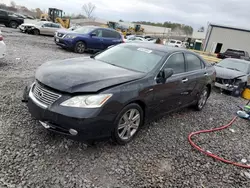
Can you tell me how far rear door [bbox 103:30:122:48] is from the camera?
12.8m

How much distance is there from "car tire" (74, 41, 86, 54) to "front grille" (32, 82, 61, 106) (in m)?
9.15

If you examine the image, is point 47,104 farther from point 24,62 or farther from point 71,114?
point 24,62

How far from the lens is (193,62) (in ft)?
16.2

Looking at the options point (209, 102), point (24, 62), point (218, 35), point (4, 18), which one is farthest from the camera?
point (218, 35)

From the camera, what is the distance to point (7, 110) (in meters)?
3.98

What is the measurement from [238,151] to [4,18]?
24185 mm

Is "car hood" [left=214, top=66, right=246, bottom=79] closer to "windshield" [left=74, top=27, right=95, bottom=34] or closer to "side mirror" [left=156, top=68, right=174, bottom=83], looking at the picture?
"side mirror" [left=156, top=68, right=174, bottom=83]

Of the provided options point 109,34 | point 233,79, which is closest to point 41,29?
point 109,34

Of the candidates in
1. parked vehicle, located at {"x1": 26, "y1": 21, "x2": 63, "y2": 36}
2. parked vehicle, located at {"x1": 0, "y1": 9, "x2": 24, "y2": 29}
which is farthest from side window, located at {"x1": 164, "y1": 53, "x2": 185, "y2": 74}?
parked vehicle, located at {"x1": 0, "y1": 9, "x2": 24, "y2": 29}

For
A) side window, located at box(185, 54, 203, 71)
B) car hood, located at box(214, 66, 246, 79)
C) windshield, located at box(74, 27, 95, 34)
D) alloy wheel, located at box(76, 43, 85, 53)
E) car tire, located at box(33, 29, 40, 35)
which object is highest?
side window, located at box(185, 54, 203, 71)

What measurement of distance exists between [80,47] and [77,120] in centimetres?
1004

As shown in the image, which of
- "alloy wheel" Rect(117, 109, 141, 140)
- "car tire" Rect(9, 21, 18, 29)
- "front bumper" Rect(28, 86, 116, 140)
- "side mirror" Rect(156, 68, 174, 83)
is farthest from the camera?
"car tire" Rect(9, 21, 18, 29)

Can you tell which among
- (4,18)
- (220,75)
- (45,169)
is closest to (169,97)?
(45,169)

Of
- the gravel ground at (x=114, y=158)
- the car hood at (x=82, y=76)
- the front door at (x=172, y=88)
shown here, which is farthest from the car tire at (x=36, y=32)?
the front door at (x=172, y=88)
